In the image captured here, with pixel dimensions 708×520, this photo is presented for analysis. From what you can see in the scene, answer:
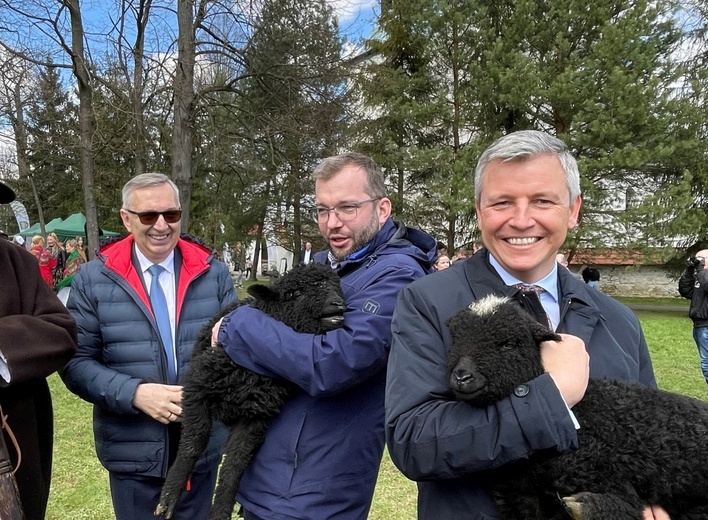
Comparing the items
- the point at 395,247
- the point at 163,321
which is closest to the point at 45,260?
the point at 163,321

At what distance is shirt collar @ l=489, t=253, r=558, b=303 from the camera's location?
1944mm

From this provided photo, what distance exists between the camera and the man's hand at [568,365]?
1.54 meters

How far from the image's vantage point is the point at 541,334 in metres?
1.64

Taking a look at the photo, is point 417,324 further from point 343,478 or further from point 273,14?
point 273,14

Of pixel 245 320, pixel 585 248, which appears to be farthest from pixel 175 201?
pixel 585 248

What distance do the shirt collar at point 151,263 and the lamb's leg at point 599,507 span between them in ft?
8.71

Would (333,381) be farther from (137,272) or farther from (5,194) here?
(5,194)

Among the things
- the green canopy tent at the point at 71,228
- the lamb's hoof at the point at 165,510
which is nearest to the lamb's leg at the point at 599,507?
the lamb's hoof at the point at 165,510

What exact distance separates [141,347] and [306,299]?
1295 millimetres

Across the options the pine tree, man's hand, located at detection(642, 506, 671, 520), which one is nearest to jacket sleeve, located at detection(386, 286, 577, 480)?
man's hand, located at detection(642, 506, 671, 520)

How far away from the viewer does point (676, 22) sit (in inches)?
827

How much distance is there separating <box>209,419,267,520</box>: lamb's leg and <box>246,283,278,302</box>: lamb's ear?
0.56m

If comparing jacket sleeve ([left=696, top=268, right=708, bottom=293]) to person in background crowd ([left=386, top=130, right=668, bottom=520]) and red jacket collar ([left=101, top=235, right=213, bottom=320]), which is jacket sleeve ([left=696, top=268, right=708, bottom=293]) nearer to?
person in background crowd ([left=386, top=130, right=668, bottom=520])

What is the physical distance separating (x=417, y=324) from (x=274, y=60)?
12.0 m
